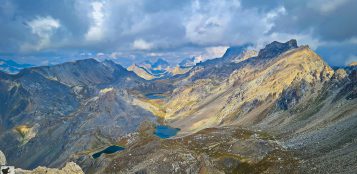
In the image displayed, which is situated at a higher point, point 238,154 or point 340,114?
point 340,114

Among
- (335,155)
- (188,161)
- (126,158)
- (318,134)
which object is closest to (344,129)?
(318,134)

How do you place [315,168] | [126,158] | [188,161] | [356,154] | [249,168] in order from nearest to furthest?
[356,154], [315,168], [249,168], [188,161], [126,158]

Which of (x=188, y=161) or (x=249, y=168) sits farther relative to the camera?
(x=188, y=161)

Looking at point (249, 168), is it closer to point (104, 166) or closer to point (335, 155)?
point (335, 155)

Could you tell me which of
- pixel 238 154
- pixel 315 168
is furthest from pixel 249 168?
pixel 315 168

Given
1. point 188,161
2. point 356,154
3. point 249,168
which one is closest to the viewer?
Result: point 356,154

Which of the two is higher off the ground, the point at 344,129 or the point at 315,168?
the point at 344,129

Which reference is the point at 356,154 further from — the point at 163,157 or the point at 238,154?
the point at 163,157

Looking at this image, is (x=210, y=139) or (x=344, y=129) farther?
(x=210, y=139)

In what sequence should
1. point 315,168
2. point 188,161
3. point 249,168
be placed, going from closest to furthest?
point 315,168 → point 249,168 → point 188,161
